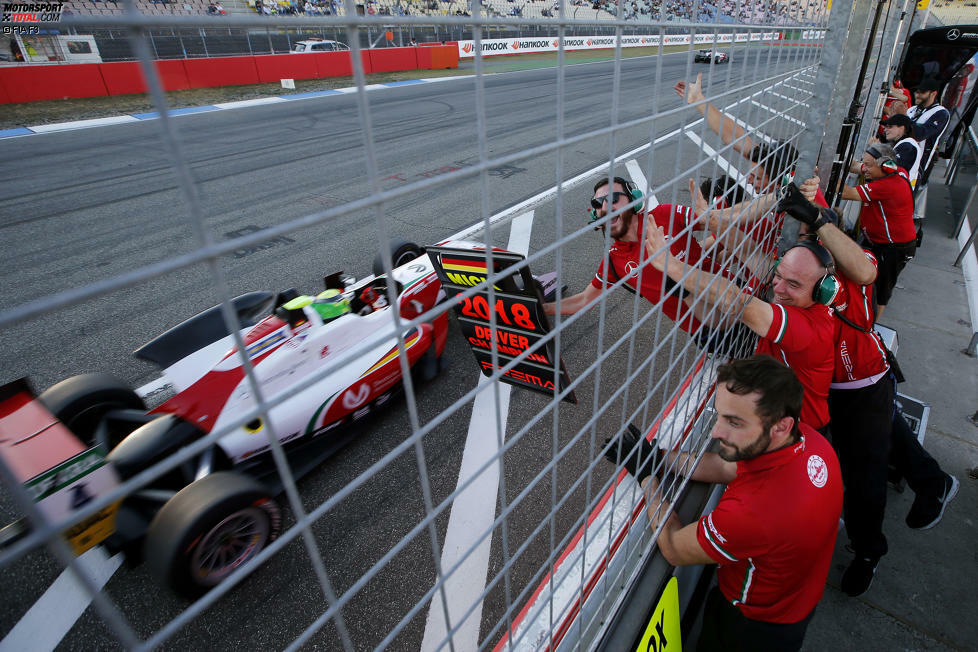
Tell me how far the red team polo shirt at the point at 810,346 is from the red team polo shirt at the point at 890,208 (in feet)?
8.39

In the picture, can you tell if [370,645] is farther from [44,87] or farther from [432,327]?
[44,87]

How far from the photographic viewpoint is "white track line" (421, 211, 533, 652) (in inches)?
90.3

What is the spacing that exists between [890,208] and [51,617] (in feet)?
20.5

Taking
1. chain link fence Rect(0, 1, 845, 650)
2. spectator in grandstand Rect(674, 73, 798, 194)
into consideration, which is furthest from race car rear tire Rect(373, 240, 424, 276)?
spectator in grandstand Rect(674, 73, 798, 194)

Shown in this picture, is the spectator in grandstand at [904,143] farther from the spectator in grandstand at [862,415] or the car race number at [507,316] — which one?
the car race number at [507,316]

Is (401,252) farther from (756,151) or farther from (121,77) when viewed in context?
(121,77)

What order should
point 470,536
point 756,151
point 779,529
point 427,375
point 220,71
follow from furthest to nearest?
point 220,71 → point 427,375 → point 470,536 → point 756,151 → point 779,529

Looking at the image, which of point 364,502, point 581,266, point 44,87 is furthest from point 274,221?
point 44,87

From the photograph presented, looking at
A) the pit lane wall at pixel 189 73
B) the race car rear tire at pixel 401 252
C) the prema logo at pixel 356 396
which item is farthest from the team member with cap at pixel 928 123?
the pit lane wall at pixel 189 73

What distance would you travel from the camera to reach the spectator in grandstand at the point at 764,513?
190 centimetres

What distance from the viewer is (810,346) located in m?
2.47

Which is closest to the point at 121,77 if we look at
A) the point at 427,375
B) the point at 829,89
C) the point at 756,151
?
the point at 427,375

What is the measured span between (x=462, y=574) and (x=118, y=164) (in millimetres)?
10804

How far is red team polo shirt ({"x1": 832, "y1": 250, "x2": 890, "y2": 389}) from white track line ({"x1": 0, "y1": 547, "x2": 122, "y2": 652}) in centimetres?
372
